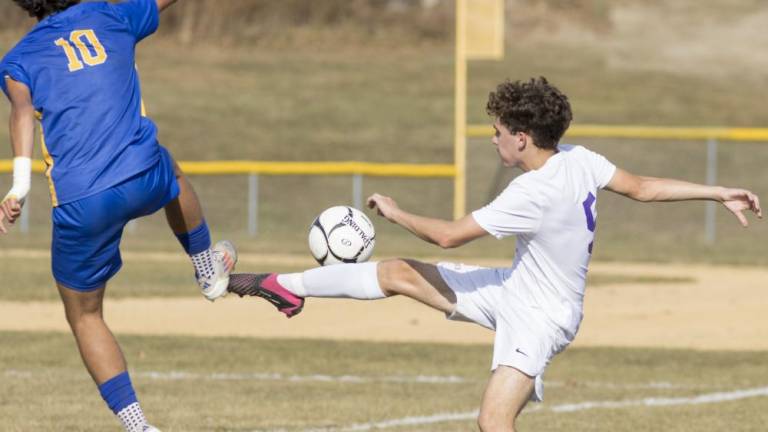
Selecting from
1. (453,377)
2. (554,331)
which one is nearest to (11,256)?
(453,377)

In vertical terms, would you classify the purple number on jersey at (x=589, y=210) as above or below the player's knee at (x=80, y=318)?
above

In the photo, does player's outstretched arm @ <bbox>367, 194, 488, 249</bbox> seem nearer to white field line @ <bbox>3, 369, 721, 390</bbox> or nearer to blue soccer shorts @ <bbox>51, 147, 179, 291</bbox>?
blue soccer shorts @ <bbox>51, 147, 179, 291</bbox>

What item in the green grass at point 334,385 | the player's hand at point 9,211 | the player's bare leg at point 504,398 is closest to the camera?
the player's bare leg at point 504,398

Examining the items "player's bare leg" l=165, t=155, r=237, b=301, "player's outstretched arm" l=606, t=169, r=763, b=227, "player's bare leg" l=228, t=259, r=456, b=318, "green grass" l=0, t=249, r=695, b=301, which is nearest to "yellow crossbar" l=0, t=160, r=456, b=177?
"green grass" l=0, t=249, r=695, b=301

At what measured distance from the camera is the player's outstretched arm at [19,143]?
7379 mm

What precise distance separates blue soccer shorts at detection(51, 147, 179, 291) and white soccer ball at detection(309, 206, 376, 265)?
874 millimetres

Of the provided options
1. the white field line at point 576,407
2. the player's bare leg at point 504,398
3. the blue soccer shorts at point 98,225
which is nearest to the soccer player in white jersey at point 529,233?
the player's bare leg at point 504,398

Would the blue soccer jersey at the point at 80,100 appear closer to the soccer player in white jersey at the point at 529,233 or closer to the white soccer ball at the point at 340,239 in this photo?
the white soccer ball at the point at 340,239

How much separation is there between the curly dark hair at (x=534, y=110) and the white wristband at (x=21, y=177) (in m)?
2.19

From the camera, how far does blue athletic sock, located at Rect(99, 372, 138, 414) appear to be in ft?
26.0

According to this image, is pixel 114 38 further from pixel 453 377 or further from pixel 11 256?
pixel 11 256

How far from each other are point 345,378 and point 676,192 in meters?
4.71

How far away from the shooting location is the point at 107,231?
763cm

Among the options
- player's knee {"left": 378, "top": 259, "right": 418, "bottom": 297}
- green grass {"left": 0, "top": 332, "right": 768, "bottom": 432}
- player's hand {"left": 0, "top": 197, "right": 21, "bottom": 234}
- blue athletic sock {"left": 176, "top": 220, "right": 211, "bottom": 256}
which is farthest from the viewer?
green grass {"left": 0, "top": 332, "right": 768, "bottom": 432}
